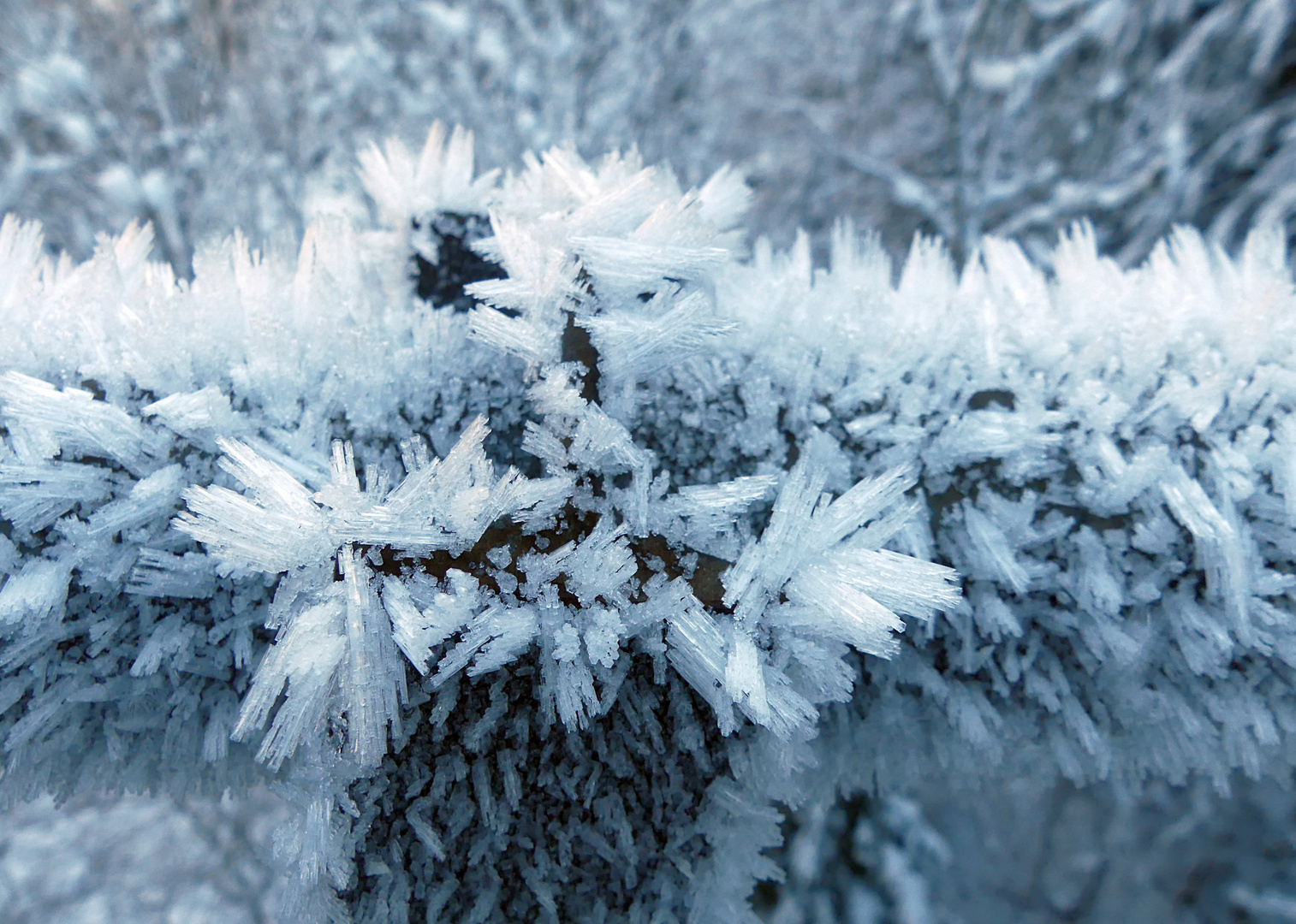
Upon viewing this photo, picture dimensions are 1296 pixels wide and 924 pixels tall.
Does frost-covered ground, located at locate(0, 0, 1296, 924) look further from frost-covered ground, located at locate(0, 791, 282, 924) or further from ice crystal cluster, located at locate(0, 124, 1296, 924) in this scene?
ice crystal cluster, located at locate(0, 124, 1296, 924)

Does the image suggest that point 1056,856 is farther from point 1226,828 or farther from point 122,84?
point 122,84

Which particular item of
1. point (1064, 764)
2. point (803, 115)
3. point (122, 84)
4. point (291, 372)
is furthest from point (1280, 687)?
point (122, 84)

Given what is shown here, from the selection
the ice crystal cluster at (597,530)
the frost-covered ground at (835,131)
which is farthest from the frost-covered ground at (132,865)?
the ice crystal cluster at (597,530)

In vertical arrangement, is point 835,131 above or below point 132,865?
above

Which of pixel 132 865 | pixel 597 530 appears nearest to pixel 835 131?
pixel 597 530

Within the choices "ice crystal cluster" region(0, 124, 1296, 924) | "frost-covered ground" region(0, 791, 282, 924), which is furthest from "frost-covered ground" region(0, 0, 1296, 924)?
"ice crystal cluster" region(0, 124, 1296, 924)

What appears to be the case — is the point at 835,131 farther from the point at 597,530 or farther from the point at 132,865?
the point at 132,865
